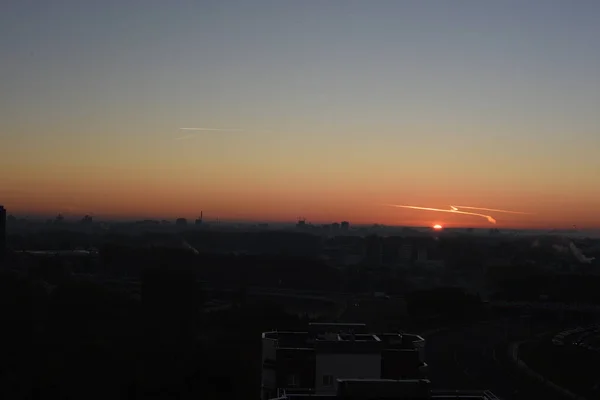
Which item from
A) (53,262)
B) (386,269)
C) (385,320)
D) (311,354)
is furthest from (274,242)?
(311,354)

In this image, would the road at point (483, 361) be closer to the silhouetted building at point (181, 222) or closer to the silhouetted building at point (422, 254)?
the silhouetted building at point (422, 254)

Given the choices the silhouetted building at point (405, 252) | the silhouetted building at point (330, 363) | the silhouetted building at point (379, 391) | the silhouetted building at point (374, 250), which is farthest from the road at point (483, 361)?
the silhouetted building at point (405, 252)

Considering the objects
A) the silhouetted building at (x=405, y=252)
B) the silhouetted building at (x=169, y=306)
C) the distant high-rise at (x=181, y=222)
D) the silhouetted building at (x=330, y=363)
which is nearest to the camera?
the silhouetted building at (x=330, y=363)

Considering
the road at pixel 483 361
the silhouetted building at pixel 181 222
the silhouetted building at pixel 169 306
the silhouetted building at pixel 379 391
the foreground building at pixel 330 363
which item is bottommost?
the road at pixel 483 361

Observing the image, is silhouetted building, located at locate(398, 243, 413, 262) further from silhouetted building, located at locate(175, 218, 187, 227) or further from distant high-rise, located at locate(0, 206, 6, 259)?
silhouetted building, located at locate(175, 218, 187, 227)

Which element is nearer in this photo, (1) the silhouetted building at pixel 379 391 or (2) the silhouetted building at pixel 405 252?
(1) the silhouetted building at pixel 379 391

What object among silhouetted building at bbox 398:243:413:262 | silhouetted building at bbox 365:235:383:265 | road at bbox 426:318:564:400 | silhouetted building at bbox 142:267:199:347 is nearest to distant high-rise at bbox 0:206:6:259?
silhouetted building at bbox 142:267:199:347

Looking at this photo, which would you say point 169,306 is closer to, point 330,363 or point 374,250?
point 330,363
